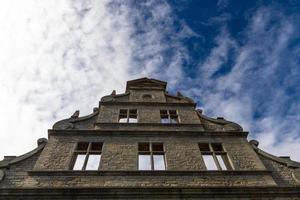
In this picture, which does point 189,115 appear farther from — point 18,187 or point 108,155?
point 18,187

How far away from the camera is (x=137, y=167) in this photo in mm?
9250

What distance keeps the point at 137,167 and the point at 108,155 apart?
1.25 meters

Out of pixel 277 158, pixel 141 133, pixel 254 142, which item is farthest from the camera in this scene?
pixel 254 142

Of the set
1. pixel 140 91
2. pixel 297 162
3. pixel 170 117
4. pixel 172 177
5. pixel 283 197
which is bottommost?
pixel 283 197

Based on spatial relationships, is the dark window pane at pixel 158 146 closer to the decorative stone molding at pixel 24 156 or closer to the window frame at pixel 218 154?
the window frame at pixel 218 154

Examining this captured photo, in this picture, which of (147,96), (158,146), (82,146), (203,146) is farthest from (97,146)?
(147,96)

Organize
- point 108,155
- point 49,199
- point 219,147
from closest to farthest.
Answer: point 49,199, point 108,155, point 219,147

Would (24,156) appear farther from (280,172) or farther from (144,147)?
(280,172)

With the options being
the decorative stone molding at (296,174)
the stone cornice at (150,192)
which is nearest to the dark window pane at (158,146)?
the stone cornice at (150,192)

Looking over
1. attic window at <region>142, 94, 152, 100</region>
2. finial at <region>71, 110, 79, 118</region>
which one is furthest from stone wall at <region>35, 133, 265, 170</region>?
attic window at <region>142, 94, 152, 100</region>

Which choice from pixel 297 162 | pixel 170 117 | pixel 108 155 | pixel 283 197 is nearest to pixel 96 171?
pixel 108 155

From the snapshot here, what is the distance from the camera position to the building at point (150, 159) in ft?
26.7

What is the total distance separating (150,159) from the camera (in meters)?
9.80

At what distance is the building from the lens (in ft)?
26.7
